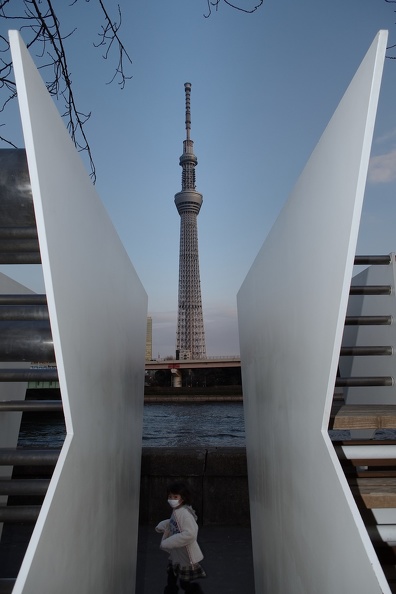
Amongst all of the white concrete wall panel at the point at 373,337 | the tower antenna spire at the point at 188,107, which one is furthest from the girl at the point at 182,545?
the tower antenna spire at the point at 188,107

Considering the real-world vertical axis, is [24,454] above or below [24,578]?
above

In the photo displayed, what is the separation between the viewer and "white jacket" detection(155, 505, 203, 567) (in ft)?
12.5

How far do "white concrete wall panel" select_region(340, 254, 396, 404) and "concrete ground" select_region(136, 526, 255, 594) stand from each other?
6.06 feet

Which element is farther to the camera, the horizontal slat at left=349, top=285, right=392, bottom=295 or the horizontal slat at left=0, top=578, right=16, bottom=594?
the horizontal slat at left=349, top=285, right=392, bottom=295

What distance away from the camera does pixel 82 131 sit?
2.97m

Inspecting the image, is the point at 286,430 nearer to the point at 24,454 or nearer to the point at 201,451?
the point at 24,454

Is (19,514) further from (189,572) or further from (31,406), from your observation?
(189,572)

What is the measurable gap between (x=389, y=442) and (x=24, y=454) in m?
1.52

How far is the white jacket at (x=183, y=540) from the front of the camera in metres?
3.82

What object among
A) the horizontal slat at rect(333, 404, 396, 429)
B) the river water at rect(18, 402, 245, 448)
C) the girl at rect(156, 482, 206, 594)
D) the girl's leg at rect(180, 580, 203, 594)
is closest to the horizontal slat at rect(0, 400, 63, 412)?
the horizontal slat at rect(333, 404, 396, 429)

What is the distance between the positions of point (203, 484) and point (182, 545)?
1.87 m

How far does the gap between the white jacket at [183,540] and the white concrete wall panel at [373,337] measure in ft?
5.09

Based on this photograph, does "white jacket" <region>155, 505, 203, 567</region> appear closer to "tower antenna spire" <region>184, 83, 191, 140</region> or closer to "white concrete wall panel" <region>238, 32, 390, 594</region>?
"white concrete wall panel" <region>238, 32, 390, 594</region>

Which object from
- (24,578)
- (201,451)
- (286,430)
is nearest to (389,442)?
(286,430)
